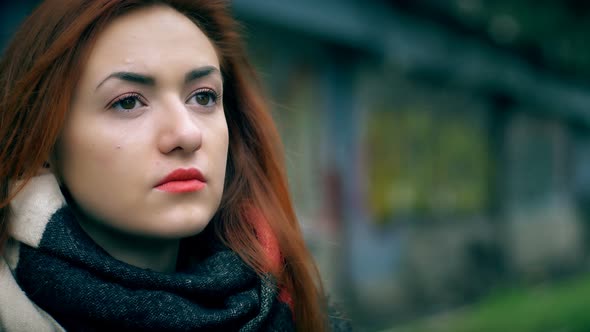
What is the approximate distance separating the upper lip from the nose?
50 mm

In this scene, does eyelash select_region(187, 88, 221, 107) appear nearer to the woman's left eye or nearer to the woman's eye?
the woman's left eye

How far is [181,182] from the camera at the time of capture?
1.69 meters

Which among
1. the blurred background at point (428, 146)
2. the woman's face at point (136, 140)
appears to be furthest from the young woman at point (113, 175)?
the blurred background at point (428, 146)

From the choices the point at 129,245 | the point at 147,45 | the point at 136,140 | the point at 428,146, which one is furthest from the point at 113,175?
the point at 428,146

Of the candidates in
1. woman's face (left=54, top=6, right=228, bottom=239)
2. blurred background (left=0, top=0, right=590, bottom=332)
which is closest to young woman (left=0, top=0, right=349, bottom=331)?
woman's face (left=54, top=6, right=228, bottom=239)

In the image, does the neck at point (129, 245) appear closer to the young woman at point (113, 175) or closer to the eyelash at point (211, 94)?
the young woman at point (113, 175)

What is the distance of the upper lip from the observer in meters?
1.68

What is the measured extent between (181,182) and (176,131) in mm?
130

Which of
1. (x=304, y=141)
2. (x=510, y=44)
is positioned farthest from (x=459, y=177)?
(x=304, y=141)

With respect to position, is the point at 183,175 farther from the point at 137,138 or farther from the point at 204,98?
the point at 204,98

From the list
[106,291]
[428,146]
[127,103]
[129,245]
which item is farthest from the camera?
[428,146]

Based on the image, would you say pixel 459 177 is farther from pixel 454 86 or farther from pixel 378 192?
pixel 378 192

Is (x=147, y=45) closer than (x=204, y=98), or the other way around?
(x=147, y=45)

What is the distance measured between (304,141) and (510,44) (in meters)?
5.31
